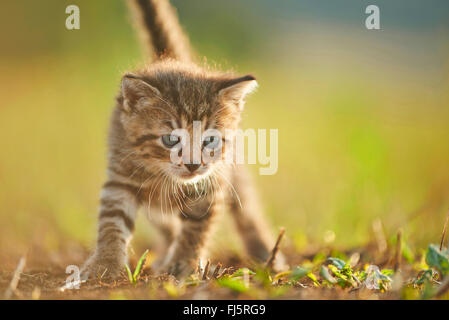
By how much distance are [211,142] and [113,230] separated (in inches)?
29.9

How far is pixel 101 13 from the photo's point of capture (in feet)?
24.3

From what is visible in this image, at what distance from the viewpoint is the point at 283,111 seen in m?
8.19

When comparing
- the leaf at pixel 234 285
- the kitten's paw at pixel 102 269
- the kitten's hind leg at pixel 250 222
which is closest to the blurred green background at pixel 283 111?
the kitten's hind leg at pixel 250 222

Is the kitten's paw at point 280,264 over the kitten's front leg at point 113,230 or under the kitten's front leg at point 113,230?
under

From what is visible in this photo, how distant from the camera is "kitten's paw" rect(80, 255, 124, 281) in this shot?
2.49 m

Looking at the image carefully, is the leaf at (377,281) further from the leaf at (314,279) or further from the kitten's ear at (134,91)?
the kitten's ear at (134,91)

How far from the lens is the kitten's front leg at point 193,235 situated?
9.93ft

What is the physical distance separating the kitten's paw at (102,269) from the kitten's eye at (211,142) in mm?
825

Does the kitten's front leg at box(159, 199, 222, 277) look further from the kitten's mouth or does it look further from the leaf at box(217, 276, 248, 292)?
the leaf at box(217, 276, 248, 292)

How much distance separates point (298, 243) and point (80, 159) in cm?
350

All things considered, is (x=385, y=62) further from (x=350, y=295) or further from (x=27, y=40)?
(x=350, y=295)

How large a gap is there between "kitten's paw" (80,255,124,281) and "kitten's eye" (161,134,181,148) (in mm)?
701

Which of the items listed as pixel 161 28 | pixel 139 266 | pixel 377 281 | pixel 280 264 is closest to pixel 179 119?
pixel 139 266
